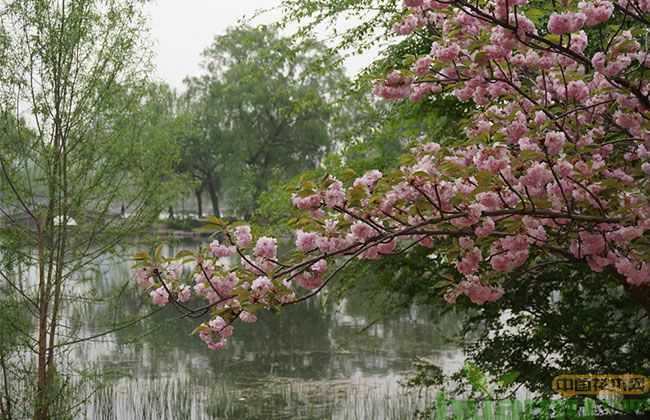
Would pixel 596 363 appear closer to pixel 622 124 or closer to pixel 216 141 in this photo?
pixel 622 124

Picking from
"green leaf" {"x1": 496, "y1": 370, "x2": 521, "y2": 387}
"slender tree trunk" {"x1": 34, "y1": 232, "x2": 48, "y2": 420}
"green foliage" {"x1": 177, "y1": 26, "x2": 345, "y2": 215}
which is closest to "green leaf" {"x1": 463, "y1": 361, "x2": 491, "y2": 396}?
"green leaf" {"x1": 496, "y1": 370, "x2": 521, "y2": 387}

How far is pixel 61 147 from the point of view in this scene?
19.9 feet

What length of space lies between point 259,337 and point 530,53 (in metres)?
8.85

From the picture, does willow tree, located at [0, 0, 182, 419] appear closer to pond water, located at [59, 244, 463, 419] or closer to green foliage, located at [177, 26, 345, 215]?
pond water, located at [59, 244, 463, 419]

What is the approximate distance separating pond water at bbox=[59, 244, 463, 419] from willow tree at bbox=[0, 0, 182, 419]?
1.58ft

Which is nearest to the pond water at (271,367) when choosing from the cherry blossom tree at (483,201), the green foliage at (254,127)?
the cherry blossom tree at (483,201)

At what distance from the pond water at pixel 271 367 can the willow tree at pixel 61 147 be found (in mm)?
481

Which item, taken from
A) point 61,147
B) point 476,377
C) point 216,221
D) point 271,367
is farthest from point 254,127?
point 216,221

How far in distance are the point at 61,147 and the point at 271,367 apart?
4.30 metres

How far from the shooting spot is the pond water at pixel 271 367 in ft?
24.2

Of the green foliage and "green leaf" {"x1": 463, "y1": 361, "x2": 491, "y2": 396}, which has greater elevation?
the green foliage

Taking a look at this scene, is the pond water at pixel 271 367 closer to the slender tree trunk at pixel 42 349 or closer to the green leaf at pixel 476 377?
the slender tree trunk at pixel 42 349

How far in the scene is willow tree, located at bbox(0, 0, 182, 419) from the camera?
5.96 m

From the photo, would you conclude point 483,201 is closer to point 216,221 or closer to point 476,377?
point 216,221
